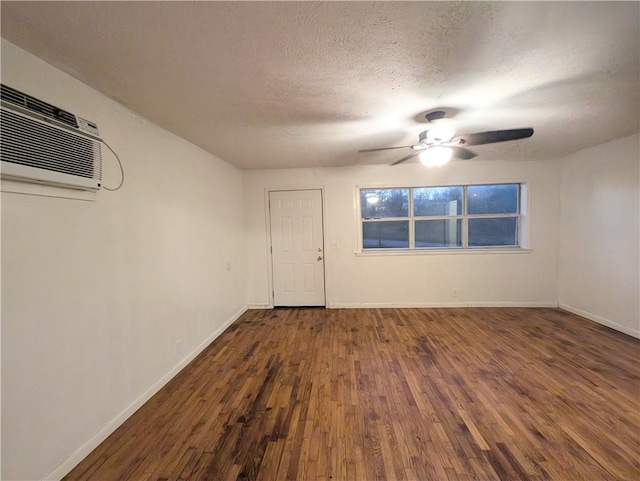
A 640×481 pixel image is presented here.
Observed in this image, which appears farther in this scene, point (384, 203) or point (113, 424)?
point (384, 203)

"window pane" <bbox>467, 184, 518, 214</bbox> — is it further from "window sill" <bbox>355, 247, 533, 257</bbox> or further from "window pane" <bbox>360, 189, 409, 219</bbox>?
"window pane" <bbox>360, 189, 409, 219</bbox>

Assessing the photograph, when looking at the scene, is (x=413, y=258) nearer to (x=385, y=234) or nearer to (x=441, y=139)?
(x=385, y=234)

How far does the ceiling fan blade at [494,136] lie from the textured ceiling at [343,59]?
0.23m

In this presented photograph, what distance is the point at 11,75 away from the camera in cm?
129

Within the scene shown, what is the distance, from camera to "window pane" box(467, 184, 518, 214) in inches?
164

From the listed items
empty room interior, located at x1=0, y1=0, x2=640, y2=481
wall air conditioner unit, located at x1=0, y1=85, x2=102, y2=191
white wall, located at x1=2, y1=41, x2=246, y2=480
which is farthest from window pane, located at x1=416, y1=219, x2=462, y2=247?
wall air conditioner unit, located at x1=0, y1=85, x2=102, y2=191

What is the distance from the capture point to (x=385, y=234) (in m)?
4.38

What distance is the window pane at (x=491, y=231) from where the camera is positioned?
13.8ft

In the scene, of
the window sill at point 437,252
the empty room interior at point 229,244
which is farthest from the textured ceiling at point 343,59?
the window sill at point 437,252

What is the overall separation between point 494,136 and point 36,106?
9.56 ft

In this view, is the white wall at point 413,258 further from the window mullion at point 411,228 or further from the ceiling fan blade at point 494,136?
the ceiling fan blade at point 494,136

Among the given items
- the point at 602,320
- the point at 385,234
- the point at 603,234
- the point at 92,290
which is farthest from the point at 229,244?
the point at 602,320

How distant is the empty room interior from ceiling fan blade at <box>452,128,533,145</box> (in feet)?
0.10

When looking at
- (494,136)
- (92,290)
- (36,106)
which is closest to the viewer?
(36,106)
